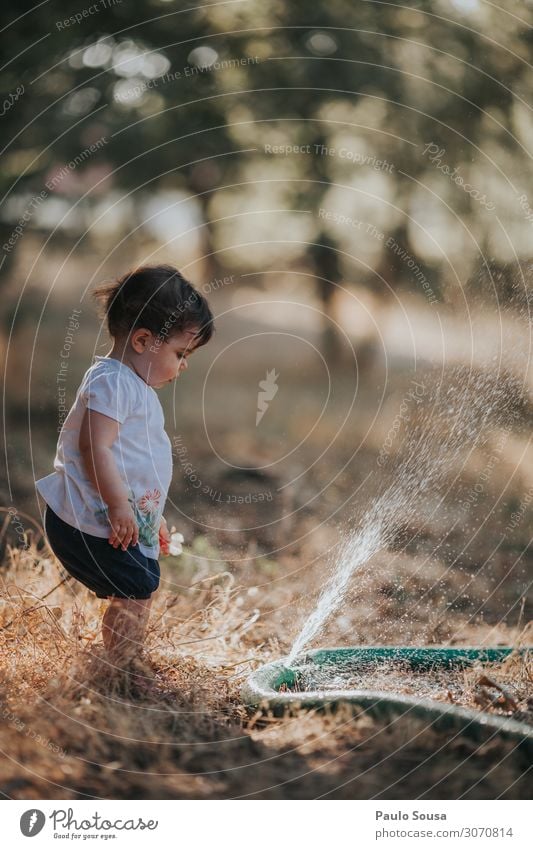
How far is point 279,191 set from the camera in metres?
6.80

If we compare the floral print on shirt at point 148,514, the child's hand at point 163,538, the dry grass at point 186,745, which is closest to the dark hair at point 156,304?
the floral print on shirt at point 148,514

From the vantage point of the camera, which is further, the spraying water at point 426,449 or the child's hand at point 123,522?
the spraying water at point 426,449

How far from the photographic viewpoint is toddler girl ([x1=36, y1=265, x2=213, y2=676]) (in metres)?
2.68

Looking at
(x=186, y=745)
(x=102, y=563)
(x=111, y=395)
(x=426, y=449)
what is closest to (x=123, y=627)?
(x=102, y=563)

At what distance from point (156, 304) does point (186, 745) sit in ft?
4.31

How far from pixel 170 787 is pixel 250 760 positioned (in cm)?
23

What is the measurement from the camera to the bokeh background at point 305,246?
434cm

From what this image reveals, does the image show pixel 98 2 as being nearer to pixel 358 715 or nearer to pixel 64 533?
pixel 64 533

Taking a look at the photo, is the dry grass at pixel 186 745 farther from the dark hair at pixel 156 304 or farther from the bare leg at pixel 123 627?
the dark hair at pixel 156 304

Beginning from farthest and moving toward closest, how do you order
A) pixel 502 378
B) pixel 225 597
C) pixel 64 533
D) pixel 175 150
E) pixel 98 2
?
1. pixel 175 150
2. pixel 98 2
3. pixel 502 378
4. pixel 225 597
5. pixel 64 533

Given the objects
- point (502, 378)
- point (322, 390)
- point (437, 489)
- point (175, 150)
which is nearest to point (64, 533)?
point (502, 378)

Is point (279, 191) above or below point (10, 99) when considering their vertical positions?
above

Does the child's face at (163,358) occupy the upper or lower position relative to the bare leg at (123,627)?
upper

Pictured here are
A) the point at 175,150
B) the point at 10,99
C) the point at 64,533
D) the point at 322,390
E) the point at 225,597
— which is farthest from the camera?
the point at 322,390
